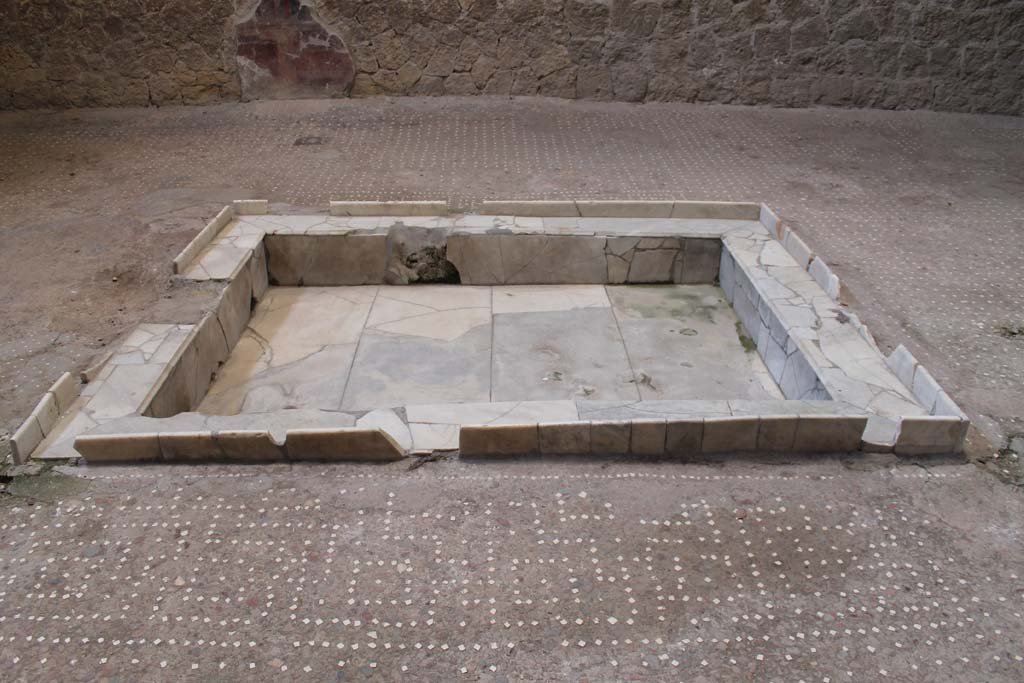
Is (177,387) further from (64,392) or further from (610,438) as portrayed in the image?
(610,438)

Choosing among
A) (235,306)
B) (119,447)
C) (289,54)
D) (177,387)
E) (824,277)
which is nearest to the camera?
(119,447)

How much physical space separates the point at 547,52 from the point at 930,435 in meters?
5.35

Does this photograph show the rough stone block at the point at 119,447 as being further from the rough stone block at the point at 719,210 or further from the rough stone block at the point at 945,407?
the rough stone block at the point at 719,210

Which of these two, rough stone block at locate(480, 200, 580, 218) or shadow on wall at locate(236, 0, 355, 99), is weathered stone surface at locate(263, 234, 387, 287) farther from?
shadow on wall at locate(236, 0, 355, 99)

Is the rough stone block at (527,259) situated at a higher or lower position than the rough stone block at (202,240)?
lower

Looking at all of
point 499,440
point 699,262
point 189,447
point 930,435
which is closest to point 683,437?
point 499,440

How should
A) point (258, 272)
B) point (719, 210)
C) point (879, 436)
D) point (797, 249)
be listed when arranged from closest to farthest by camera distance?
point (879, 436) < point (797, 249) < point (258, 272) < point (719, 210)

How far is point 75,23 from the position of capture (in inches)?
273

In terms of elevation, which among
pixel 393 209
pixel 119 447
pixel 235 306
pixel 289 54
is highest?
pixel 289 54

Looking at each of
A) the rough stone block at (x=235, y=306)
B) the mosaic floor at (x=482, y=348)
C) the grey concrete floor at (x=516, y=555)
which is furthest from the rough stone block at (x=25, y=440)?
the rough stone block at (x=235, y=306)

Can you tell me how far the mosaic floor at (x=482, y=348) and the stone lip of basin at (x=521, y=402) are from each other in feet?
0.35

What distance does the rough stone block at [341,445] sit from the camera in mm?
2938

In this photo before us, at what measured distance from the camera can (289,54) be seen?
23.5 ft

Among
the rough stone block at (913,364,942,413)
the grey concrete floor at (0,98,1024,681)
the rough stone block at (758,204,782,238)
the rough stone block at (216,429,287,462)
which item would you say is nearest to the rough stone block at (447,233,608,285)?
the rough stone block at (758,204,782,238)
